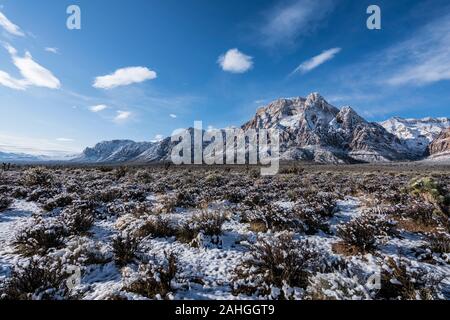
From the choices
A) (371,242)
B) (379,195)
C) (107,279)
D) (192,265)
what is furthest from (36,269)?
(379,195)

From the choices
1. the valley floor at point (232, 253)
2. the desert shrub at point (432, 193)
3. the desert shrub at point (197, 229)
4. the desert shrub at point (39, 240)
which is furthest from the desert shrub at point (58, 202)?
the desert shrub at point (432, 193)

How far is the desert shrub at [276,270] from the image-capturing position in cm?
470

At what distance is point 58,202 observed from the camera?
11.0m

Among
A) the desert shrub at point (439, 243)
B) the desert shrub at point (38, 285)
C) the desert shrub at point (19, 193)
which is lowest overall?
the desert shrub at point (38, 285)

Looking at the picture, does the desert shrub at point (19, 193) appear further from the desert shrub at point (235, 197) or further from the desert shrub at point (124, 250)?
the desert shrub at point (235, 197)

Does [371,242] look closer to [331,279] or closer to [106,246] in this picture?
[331,279]

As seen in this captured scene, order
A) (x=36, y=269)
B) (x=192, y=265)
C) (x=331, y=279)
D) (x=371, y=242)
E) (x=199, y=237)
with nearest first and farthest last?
(x=331, y=279) → (x=36, y=269) → (x=192, y=265) → (x=371, y=242) → (x=199, y=237)

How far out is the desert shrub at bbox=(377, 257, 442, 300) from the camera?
4227mm

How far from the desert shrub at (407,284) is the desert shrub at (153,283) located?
3.83m

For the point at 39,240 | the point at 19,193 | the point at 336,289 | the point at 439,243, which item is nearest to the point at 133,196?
the point at 39,240

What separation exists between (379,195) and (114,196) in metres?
12.9

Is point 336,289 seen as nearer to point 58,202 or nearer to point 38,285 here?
point 38,285
